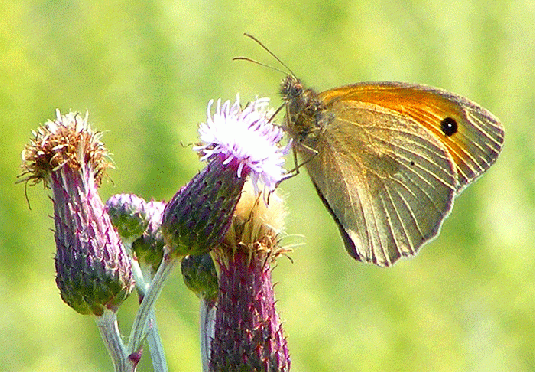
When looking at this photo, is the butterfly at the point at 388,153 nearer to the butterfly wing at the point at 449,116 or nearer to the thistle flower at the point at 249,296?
the butterfly wing at the point at 449,116

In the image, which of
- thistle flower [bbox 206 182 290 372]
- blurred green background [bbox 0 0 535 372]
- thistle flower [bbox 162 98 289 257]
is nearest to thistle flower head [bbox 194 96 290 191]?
thistle flower [bbox 162 98 289 257]

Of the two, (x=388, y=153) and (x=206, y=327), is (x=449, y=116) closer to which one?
(x=388, y=153)

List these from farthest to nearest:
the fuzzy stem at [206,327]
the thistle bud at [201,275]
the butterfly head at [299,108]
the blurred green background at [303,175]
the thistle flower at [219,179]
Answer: the blurred green background at [303,175]
the butterfly head at [299,108]
the thistle bud at [201,275]
the fuzzy stem at [206,327]
the thistle flower at [219,179]

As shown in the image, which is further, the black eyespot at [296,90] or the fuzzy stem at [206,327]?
the black eyespot at [296,90]

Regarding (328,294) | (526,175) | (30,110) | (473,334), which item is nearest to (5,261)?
(30,110)

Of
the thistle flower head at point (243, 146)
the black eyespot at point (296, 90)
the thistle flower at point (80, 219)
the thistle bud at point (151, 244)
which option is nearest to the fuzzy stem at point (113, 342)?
the thistle flower at point (80, 219)

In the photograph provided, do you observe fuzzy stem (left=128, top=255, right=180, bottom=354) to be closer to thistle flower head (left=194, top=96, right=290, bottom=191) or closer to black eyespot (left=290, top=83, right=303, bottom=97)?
thistle flower head (left=194, top=96, right=290, bottom=191)

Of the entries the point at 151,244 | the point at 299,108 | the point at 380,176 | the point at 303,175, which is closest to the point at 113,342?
the point at 151,244
